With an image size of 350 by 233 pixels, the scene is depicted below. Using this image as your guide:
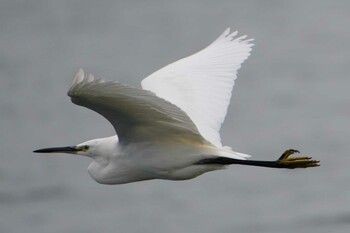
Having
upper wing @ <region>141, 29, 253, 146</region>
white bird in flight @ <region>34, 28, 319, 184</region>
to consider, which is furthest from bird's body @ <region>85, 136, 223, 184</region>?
upper wing @ <region>141, 29, 253, 146</region>

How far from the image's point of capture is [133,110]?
793 cm

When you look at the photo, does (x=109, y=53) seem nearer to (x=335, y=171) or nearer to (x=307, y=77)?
(x=307, y=77)

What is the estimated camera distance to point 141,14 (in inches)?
713

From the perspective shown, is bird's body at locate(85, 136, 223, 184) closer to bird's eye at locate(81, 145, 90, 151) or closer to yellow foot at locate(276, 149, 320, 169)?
bird's eye at locate(81, 145, 90, 151)

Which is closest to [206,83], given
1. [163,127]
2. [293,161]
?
[293,161]

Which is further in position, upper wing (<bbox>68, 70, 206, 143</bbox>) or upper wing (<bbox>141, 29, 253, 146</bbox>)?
upper wing (<bbox>141, 29, 253, 146</bbox>)

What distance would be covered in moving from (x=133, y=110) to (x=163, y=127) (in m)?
0.39

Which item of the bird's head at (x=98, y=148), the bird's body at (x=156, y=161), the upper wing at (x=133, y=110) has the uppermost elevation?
the upper wing at (x=133, y=110)

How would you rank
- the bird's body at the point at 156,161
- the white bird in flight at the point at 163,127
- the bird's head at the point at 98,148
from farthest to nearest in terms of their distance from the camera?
the bird's head at the point at 98,148
the bird's body at the point at 156,161
the white bird in flight at the point at 163,127

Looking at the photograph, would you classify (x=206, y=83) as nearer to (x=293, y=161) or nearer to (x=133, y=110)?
(x=293, y=161)

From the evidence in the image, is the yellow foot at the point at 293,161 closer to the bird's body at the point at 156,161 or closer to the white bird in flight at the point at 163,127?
the white bird in flight at the point at 163,127

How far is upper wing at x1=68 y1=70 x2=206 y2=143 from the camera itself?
741 centimetres

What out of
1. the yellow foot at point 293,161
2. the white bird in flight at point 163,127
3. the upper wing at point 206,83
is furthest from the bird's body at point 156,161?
the yellow foot at point 293,161

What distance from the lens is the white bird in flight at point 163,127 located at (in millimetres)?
7633
